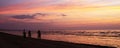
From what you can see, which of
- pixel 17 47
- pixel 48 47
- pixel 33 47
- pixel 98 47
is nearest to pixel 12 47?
pixel 17 47

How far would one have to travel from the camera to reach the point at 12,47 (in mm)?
17938

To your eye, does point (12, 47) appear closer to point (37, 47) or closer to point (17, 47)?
point (17, 47)

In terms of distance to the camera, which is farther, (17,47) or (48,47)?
(48,47)

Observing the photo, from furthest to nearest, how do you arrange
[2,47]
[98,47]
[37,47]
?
[98,47]
[37,47]
[2,47]

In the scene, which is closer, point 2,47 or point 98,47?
point 2,47

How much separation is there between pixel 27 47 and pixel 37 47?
94 centimetres

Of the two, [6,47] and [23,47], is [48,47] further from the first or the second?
[6,47]

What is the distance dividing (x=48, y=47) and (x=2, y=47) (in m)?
3.94

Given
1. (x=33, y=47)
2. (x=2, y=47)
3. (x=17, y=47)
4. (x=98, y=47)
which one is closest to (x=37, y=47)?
(x=33, y=47)

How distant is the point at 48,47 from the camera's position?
19.3 meters

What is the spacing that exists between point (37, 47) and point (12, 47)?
2.09 metres

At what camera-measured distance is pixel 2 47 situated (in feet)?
57.6

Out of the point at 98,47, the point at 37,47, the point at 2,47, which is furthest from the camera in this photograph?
the point at 98,47

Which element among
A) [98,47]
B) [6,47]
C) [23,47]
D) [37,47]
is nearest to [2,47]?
[6,47]
